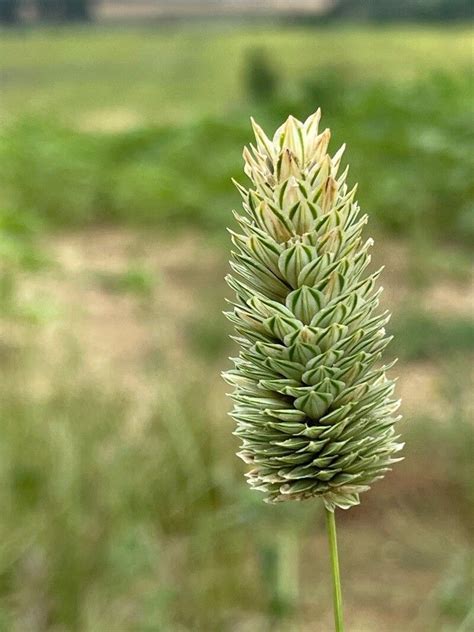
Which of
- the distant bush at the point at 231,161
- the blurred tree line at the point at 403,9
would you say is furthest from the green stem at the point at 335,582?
the blurred tree line at the point at 403,9

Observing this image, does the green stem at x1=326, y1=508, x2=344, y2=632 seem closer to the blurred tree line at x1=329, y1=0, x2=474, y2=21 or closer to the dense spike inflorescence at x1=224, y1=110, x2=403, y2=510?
the dense spike inflorescence at x1=224, y1=110, x2=403, y2=510

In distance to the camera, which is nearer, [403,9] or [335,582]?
[335,582]

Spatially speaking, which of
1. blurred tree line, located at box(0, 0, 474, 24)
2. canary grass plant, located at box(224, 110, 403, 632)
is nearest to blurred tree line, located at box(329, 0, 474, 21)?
blurred tree line, located at box(0, 0, 474, 24)

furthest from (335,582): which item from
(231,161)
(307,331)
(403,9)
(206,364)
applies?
(403,9)

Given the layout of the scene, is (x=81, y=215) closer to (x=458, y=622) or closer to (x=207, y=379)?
(x=207, y=379)

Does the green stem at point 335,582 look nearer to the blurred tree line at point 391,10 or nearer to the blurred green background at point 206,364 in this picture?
the blurred green background at point 206,364

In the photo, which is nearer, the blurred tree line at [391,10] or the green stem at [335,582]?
the green stem at [335,582]

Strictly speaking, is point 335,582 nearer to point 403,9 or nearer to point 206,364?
point 206,364

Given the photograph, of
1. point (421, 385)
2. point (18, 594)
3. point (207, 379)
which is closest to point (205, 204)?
point (421, 385)
